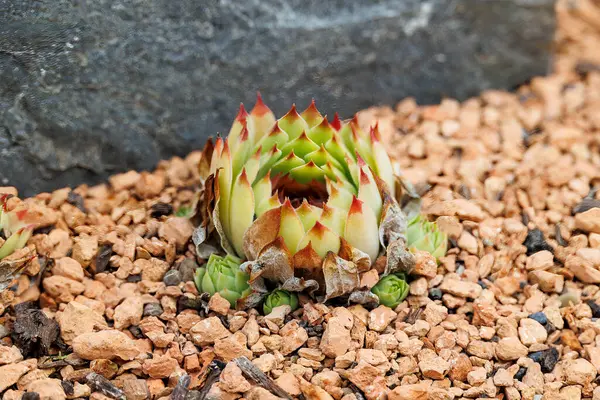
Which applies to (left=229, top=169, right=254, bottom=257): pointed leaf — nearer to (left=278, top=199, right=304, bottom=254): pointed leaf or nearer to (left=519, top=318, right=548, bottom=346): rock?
(left=278, top=199, right=304, bottom=254): pointed leaf

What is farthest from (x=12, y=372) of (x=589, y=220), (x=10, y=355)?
(x=589, y=220)

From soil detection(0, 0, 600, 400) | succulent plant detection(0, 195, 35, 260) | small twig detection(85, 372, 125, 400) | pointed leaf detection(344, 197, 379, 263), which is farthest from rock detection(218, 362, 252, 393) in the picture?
succulent plant detection(0, 195, 35, 260)

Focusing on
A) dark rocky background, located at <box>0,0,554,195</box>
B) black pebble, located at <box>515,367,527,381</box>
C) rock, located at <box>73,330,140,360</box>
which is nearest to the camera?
rock, located at <box>73,330,140,360</box>

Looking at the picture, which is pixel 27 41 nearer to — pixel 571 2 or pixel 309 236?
pixel 309 236

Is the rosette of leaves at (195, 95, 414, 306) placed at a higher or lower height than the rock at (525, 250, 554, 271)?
higher

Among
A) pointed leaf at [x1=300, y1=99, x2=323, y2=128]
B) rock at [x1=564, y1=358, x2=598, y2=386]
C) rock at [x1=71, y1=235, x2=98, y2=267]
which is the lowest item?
Answer: rock at [x1=564, y1=358, x2=598, y2=386]

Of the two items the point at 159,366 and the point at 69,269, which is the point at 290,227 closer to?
the point at 159,366

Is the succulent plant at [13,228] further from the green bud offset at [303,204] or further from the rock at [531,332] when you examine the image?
the rock at [531,332]
